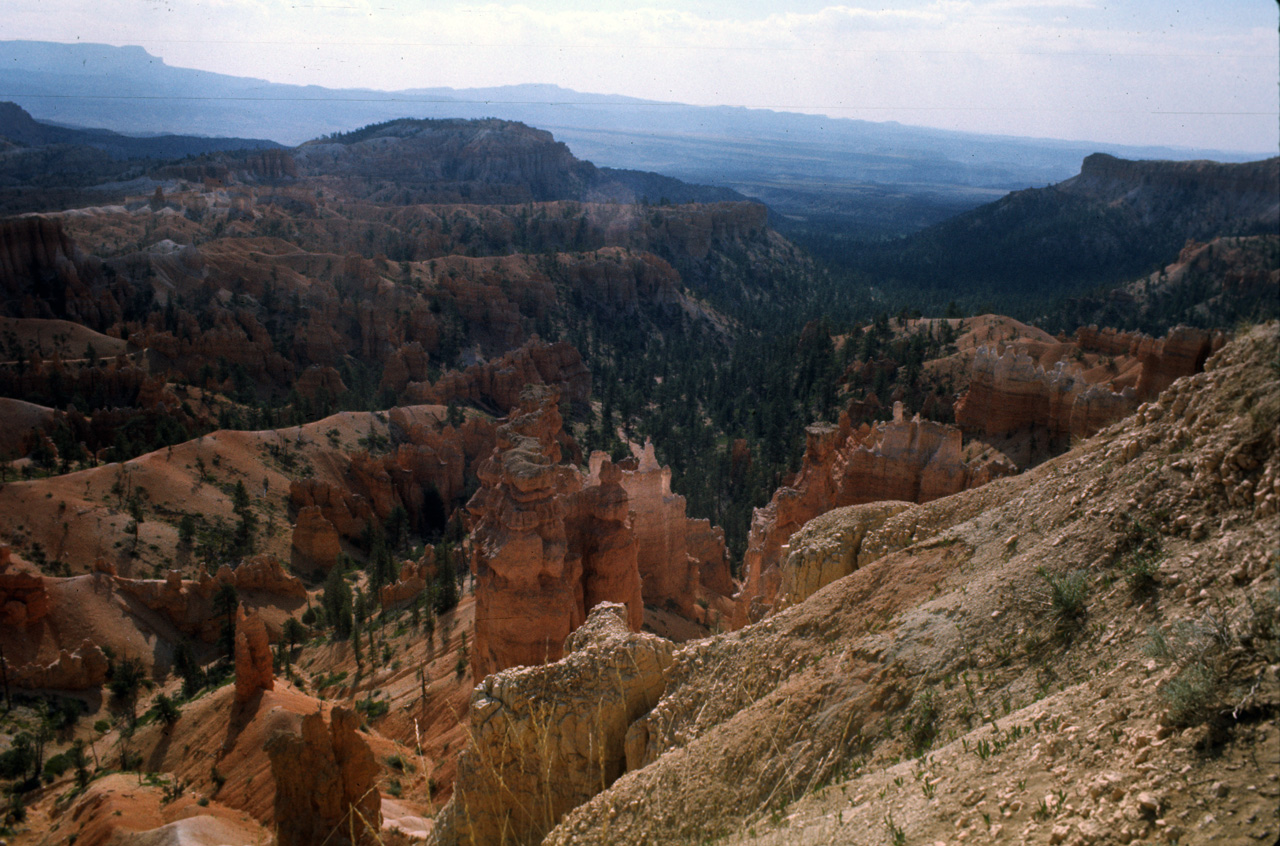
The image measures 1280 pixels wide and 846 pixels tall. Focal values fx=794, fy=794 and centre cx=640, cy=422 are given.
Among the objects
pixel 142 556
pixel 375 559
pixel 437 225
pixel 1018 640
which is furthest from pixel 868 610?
pixel 437 225

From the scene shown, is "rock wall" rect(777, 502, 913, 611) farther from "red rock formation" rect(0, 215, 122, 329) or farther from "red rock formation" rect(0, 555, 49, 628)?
"red rock formation" rect(0, 215, 122, 329)

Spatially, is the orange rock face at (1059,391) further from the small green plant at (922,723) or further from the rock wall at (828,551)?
the small green plant at (922,723)

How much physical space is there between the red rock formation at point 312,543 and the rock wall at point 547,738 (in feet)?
99.4

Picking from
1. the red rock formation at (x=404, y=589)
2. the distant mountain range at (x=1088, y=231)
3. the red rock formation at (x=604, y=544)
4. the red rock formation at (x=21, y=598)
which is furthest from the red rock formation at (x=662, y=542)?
the distant mountain range at (x=1088, y=231)

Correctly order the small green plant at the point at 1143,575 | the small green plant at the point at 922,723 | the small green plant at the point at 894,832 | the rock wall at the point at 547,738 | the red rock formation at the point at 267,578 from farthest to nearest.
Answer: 1. the red rock formation at the point at 267,578
2. the rock wall at the point at 547,738
3. the small green plant at the point at 922,723
4. the small green plant at the point at 1143,575
5. the small green plant at the point at 894,832

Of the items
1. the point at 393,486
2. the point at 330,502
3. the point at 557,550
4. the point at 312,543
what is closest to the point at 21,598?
the point at 312,543

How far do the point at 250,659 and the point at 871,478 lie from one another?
716 inches

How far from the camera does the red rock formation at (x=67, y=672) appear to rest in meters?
24.3

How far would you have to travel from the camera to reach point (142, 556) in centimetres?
3269

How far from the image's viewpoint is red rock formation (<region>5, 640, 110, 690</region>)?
2427cm

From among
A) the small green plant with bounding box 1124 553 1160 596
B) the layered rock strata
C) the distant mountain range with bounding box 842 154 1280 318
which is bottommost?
the layered rock strata

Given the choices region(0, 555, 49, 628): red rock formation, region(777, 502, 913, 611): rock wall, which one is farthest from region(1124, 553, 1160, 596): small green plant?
region(0, 555, 49, 628): red rock formation

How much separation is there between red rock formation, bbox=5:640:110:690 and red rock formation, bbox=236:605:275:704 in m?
7.93

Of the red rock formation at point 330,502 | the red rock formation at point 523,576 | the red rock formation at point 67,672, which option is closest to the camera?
the red rock formation at point 523,576
